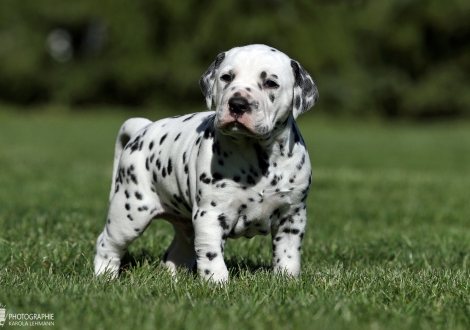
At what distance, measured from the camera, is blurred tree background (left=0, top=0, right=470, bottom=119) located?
125 ft

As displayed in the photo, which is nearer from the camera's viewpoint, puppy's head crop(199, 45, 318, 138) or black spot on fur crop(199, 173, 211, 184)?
puppy's head crop(199, 45, 318, 138)

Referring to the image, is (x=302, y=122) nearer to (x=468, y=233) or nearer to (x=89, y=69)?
(x=89, y=69)

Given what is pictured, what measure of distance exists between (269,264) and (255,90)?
1958mm

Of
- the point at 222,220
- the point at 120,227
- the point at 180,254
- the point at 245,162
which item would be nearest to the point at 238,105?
the point at 245,162

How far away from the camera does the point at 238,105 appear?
13.4ft

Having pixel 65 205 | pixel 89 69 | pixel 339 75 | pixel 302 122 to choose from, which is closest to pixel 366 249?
pixel 65 205

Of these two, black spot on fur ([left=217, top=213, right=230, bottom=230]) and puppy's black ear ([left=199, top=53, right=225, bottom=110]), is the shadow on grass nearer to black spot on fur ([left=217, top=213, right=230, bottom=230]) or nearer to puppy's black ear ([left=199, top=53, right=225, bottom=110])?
black spot on fur ([left=217, top=213, right=230, bottom=230])

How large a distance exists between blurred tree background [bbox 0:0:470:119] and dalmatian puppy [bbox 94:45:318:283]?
106 ft

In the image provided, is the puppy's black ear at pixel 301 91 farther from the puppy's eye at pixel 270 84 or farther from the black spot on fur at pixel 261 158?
the black spot on fur at pixel 261 158

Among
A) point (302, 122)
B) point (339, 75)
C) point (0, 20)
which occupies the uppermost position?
point (0, 20)

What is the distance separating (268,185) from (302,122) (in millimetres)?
33939

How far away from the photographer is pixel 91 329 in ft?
10.4

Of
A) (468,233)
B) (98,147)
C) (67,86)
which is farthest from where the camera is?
(67,86)

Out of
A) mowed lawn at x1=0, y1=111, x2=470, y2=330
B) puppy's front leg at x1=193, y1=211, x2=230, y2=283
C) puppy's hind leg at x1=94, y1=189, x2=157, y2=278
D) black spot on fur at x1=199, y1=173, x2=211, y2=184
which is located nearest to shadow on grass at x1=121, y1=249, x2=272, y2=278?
mowed lawn at x1=0, y1=111, x2=470, y2=330
